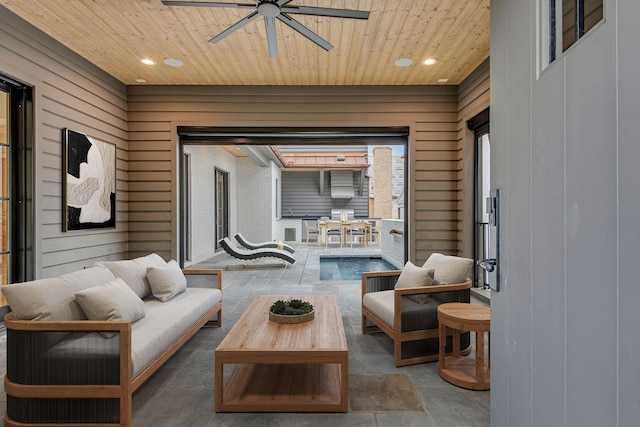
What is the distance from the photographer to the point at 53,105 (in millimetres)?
3594

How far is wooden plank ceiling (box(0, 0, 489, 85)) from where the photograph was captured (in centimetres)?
312

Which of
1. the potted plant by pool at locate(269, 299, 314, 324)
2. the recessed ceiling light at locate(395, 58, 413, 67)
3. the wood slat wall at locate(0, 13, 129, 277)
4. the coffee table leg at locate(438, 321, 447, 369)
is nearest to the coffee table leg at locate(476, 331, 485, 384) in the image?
the coffee table leg at locate(438, 321, 447, 369)

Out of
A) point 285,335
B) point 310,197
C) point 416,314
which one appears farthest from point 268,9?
point 310,197

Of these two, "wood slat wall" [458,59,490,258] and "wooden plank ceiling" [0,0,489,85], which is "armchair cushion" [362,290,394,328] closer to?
"wood slat wall" [458,59,490,258]

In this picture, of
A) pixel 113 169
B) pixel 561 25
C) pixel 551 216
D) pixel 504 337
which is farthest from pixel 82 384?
pixel 113 169

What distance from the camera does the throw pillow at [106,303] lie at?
205 centimetres

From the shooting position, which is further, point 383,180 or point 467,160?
point 383,180

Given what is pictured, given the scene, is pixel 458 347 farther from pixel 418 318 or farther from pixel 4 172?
pixel 4 172

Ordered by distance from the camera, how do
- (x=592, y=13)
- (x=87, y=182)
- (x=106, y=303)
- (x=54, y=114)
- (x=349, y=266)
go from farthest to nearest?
1. (x=349, y=266)
2. (x=87, y=182)
3. (x=54, y=114)
4. (x=106, y=303)
5. (x=592, y=13)


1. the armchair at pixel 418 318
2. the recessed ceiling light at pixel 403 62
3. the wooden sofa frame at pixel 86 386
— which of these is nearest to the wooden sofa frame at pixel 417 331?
the armchair at pixel 418 318

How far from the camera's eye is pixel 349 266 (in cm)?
816

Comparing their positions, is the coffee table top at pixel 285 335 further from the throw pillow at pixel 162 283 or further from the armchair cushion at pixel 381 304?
the throw pillow at pixel 162 283

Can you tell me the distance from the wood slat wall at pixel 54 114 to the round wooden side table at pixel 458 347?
3789 mm

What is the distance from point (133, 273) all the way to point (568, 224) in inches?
117
